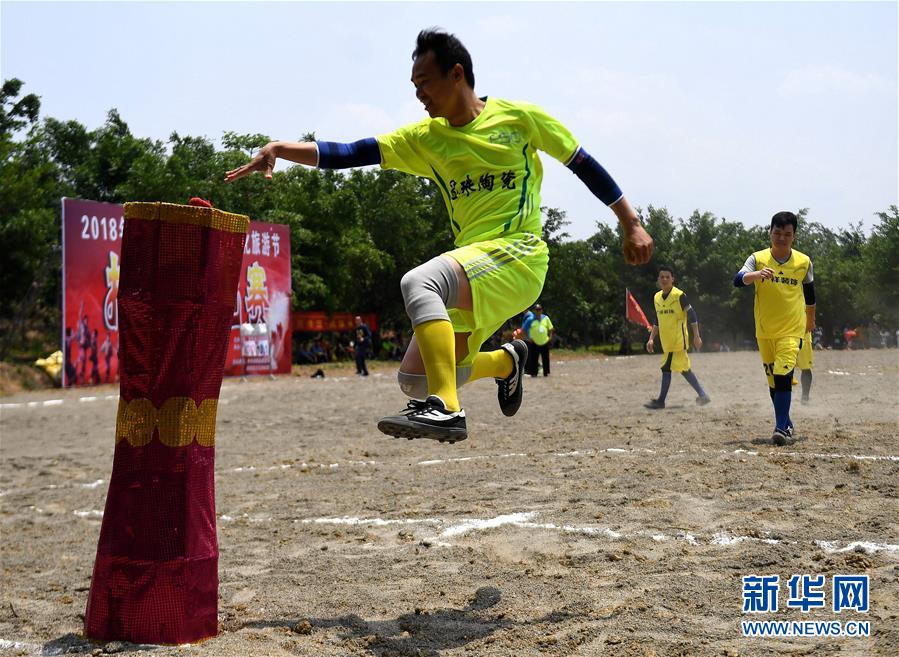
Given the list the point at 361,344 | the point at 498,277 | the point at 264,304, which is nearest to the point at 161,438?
the point at 498,277

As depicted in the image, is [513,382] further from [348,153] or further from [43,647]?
[43,647]

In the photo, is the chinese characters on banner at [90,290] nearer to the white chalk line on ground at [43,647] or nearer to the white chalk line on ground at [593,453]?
the white chalk line on ground at [593,453]

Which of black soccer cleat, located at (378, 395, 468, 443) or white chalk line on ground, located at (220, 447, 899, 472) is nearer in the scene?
black soccer cleat, located at (378, 395, 468, 443)

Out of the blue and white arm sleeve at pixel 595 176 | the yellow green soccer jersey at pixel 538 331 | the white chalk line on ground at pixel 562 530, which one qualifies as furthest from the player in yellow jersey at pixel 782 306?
the yellow green soccer jersey at pixel 538 331

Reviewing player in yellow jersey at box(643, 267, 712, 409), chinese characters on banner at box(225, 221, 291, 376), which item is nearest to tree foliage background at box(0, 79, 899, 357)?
player in yellow jersey at box(643, 267, 712, 409)

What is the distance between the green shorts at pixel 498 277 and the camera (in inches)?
180

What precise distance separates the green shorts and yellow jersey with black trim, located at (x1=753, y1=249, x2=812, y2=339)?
503 cm

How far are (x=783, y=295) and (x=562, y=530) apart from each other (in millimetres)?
4582

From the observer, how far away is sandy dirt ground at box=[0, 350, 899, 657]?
4.14 metres

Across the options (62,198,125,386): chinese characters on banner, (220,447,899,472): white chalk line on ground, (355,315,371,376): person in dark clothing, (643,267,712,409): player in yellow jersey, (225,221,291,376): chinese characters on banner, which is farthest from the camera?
(225,221,291,376): chinese characters on banner

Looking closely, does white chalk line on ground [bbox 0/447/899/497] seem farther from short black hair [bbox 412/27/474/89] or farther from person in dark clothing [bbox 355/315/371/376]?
person in dark clothing [bbox 355/315/371/376]

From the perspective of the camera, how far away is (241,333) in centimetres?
2809

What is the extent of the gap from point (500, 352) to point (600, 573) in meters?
1.36

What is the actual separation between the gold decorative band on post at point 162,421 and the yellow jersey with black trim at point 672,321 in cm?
1065
